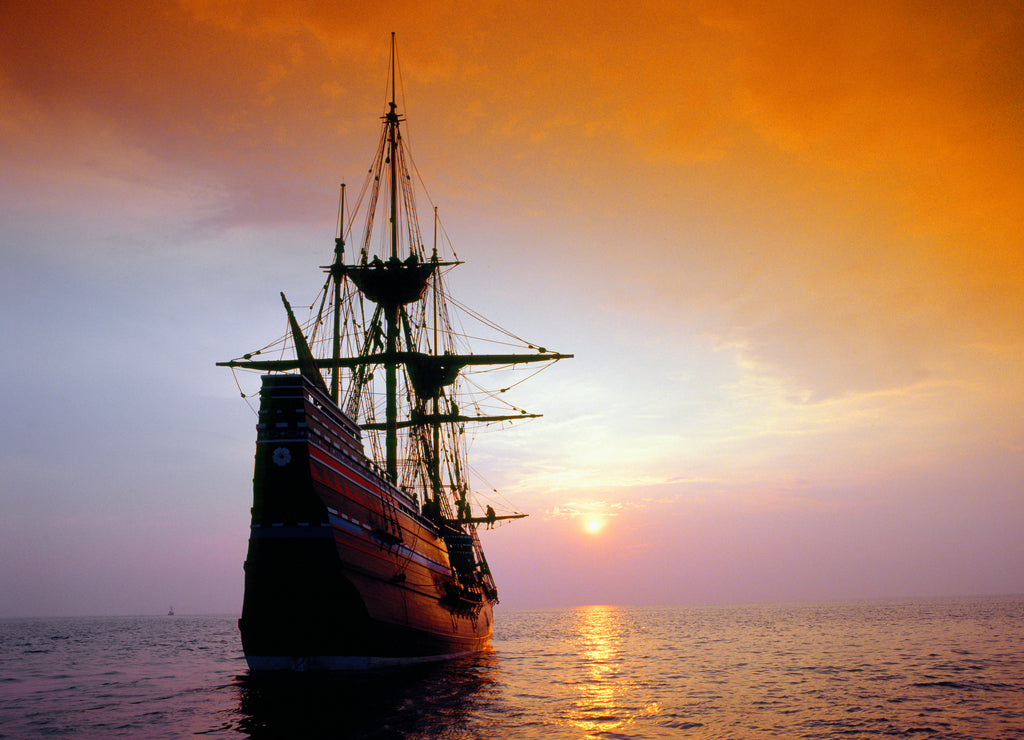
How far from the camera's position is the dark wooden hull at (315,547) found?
2094 cm

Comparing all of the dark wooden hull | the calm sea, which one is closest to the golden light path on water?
the calm sea

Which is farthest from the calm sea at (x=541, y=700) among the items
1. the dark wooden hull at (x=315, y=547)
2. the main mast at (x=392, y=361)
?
the main mast at (x=392, y=361)

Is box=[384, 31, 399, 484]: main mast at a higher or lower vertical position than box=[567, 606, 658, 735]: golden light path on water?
higher

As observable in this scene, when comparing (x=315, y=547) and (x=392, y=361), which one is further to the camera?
(x=392, y=361)

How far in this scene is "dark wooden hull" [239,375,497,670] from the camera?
A: 68.7 ft

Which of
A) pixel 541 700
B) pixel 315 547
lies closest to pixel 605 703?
pixel 541 700

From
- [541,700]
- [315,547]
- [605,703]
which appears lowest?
[605,703]

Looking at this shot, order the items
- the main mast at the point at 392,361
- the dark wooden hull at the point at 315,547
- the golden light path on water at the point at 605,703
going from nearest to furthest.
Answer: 1. the golden light path on water at the point at 605,703
2. the dark wooden hull at the point at 315,547
3. the main mast at the point at 392,361

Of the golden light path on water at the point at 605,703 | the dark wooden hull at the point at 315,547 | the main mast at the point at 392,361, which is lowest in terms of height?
the golden light path on water at the point at 605,703

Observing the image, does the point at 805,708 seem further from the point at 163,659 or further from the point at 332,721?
the point at 163,659

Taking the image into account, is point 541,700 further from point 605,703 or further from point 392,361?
A: point 392,361

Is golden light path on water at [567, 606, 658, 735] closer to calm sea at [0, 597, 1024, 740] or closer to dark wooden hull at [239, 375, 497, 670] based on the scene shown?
calm sea at [0, 597, 1024, 740]

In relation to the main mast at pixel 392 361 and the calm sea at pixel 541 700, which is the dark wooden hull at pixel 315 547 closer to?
the calm sea at pixel 541 700

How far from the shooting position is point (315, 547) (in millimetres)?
21172
